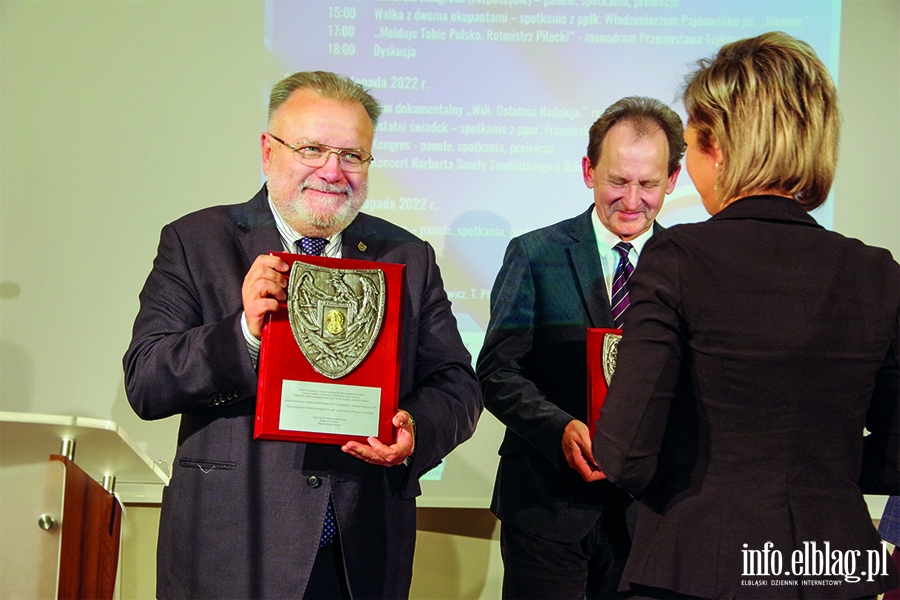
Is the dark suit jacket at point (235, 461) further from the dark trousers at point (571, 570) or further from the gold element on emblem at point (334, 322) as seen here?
the dark trousers at point (571, 570)

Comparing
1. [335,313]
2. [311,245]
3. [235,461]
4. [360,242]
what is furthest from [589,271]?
[235,461]

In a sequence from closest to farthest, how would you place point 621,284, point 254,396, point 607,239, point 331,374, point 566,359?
1. point 331,374
2. point 254,396
3. point 566,359
4. point 621,284
5. point 607,239

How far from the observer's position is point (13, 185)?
400 cm

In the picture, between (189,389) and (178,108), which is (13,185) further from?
(189,389)

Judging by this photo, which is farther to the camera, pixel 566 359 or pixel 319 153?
pixel 566 359

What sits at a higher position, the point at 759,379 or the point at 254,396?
the point at 759,379

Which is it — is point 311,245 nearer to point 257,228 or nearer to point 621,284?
point 257,228

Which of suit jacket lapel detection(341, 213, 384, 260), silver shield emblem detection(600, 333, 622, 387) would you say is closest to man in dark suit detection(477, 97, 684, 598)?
silver shield emblem detection(600, 333, 622, 387)

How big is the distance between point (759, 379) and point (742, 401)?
50 mm

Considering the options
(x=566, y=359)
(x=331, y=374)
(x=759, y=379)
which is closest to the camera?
(x=759, y=379)

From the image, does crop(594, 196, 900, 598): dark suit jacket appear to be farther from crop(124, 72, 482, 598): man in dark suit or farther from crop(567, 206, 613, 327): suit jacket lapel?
crop(567, 206, 613, 327): suit jacket lapel

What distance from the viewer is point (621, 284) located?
2961 mm

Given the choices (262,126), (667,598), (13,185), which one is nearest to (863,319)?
(667,598)

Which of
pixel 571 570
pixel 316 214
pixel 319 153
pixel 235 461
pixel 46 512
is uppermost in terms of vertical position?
pixel 319 153
